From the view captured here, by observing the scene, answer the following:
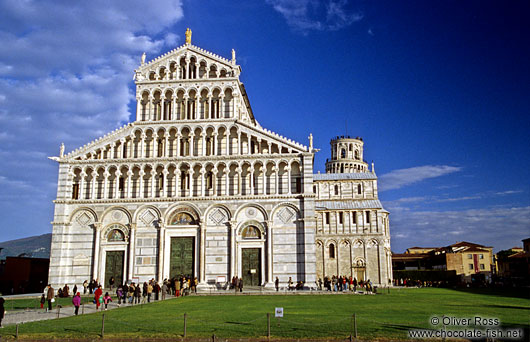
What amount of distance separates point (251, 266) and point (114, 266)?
11301mm

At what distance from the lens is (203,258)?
38.8 metres

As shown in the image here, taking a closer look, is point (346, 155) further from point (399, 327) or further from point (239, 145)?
point (399, 327)

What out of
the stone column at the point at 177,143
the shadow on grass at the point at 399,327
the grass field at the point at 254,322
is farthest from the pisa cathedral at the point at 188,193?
the shadow on grass at the point at 399,327

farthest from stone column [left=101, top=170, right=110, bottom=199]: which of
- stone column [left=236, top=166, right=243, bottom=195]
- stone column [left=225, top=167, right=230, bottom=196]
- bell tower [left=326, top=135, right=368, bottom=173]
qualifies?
bell tower [left=326, top=135, right=368, bottom=173]

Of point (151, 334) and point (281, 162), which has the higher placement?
point (281, 162)

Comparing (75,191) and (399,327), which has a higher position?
(75,191)

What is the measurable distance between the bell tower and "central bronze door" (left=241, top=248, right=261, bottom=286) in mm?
60102

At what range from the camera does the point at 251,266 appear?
1527 inches

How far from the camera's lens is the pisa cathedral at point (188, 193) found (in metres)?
38.8

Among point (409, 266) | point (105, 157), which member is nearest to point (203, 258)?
point (105, 157)

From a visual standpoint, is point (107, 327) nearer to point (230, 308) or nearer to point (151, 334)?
point (151, 334)

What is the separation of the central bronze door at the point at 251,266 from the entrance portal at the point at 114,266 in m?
10.0

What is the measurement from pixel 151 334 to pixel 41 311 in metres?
12.4

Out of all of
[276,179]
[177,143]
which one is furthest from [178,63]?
[276,179]
